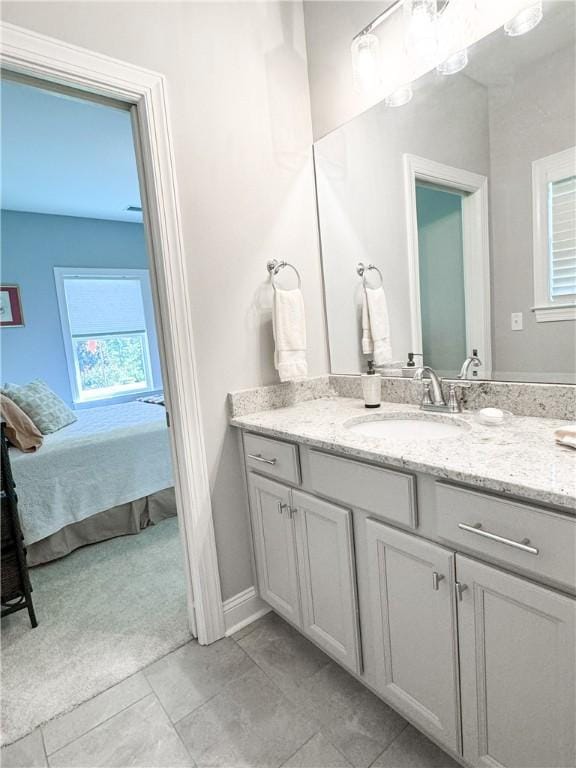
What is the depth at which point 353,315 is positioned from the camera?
1.91 m

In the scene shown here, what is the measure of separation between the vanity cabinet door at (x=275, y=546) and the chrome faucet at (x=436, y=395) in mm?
615

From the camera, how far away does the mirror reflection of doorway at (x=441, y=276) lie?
4.90ft

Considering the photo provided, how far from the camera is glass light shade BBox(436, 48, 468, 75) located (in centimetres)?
134

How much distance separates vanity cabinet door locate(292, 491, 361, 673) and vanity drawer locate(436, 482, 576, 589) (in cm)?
37

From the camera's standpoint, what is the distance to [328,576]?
53.7 inches

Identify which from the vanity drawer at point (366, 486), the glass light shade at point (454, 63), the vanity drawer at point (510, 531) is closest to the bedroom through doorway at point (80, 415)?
the vanity drawer at point (366, 486)

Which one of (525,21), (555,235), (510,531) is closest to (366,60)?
(525,21)

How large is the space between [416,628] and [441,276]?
1.18m

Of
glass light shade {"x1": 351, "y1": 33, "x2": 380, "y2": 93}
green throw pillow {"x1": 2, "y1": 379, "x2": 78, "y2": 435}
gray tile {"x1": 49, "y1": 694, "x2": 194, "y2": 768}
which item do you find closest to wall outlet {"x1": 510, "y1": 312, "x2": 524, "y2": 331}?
glass light shade {"x1": 351, "y1": 33, "x2": 380, "y2": 93}

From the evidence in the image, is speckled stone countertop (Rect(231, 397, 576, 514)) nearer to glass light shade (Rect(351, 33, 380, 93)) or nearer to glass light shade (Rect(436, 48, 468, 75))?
glass light shade (Rect(436, 48, 468, 75))

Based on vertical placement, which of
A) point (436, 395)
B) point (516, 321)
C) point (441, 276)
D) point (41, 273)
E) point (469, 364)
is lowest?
point (436, 395)

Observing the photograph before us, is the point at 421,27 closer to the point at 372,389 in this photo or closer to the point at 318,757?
the point at 372,389

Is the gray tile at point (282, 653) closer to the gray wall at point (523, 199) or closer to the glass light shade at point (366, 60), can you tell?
the gray wall at point (523, 199)

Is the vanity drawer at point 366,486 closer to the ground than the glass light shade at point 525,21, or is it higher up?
closer to the ground
